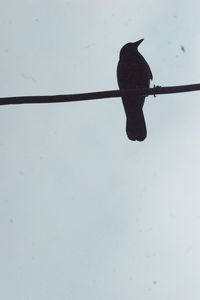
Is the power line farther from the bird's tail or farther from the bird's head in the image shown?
the bird's head

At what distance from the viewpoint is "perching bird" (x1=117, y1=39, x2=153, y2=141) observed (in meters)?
6.77

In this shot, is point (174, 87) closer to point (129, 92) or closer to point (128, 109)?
point (129, 92)

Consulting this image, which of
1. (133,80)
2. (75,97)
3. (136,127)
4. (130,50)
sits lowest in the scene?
(136,127)

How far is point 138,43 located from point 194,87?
13.2 feet

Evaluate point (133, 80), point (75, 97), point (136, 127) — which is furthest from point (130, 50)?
point (75, 97)

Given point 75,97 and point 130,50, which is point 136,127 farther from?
point 75,97

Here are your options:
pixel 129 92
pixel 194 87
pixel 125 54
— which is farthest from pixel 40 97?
pixel 125 54

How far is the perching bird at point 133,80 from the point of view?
6766 mm

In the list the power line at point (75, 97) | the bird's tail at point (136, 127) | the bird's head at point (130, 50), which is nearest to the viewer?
the power line at point (75, 97)

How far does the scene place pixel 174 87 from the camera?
3469 millimetres

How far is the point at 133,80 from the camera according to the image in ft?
23.4

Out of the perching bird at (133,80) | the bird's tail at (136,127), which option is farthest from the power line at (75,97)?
the bird's tail at (136,127)

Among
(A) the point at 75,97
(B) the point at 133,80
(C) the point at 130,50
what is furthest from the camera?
(C) the point at 130,50

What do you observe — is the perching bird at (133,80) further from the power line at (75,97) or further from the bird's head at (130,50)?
the power line at (75,97)
